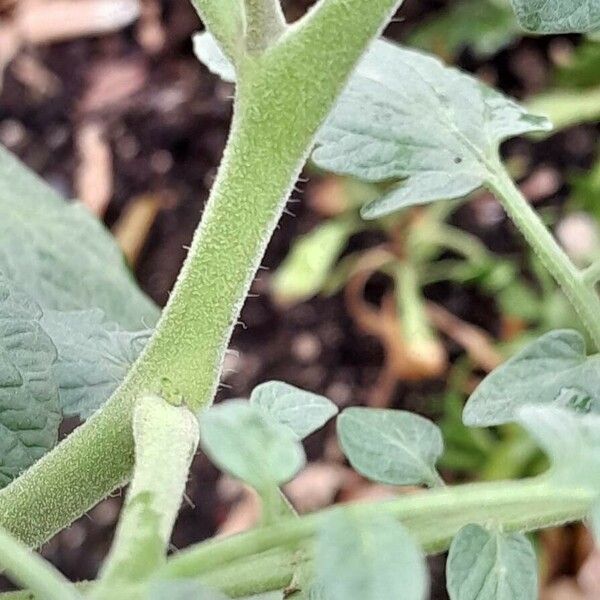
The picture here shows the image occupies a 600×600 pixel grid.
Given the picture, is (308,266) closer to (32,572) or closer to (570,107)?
(570,107)

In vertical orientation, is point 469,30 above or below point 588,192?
above

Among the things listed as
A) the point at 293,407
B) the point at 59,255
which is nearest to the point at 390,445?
the point at 293,407

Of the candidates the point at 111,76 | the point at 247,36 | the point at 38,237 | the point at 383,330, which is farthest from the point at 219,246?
the point at 111,76

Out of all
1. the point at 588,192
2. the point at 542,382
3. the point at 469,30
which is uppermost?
the point at 542,382

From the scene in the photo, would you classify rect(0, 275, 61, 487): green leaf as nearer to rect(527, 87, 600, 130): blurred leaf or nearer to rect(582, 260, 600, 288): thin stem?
rect(582, 260, 600, 288): thin stem

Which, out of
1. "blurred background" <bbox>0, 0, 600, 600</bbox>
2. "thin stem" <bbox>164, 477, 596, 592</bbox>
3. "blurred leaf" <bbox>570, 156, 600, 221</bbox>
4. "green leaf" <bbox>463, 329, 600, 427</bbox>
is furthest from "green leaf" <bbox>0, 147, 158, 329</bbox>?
"blurred leaf" <bbox>570, 156, 600, 221</bbox>

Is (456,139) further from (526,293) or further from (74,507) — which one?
(526,293)

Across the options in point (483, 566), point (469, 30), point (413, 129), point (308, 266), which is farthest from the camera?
point (469, 30)
